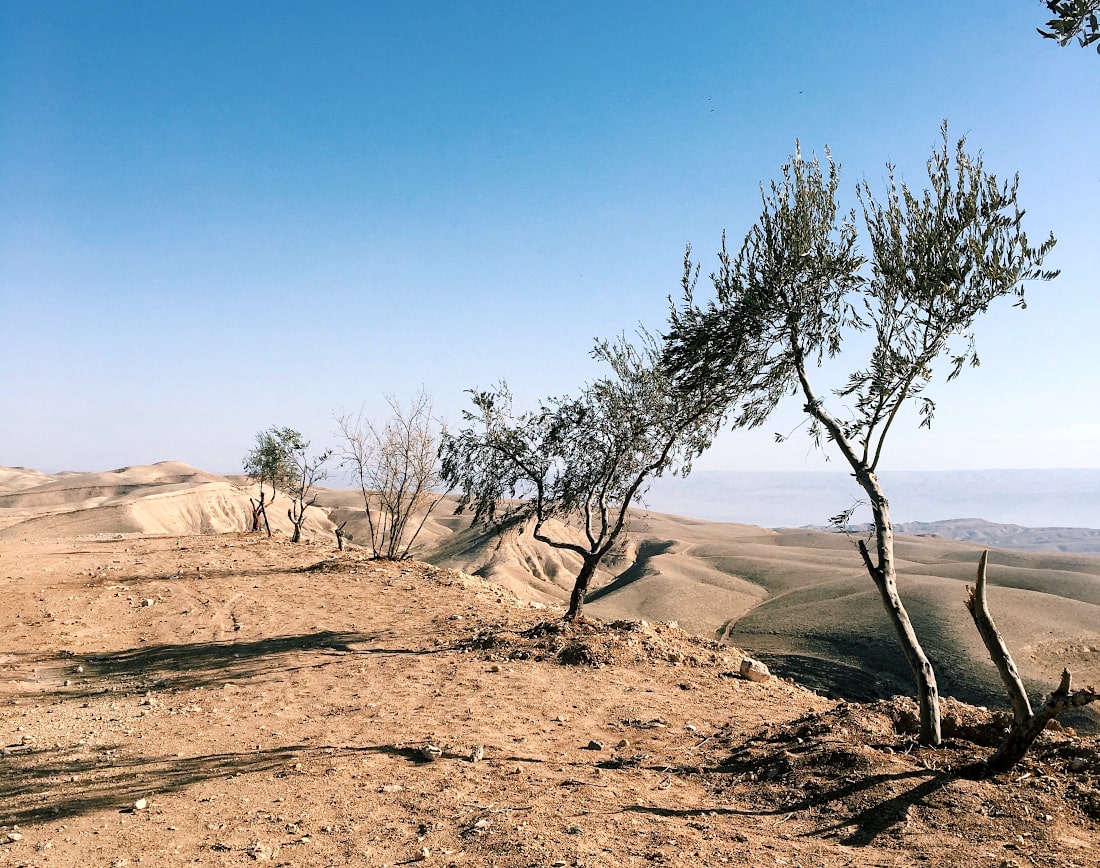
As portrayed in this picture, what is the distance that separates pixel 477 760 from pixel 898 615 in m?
5.83

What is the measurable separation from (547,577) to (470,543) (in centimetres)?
1109

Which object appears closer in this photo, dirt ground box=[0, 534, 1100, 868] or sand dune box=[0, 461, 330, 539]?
dirt ground box=[0, 534, 1100, 868]

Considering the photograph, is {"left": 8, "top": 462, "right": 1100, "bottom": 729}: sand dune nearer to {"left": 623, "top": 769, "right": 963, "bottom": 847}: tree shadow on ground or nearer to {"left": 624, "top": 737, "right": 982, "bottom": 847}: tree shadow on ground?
{"left": 624, "top": 737, "right": 982, "bottom": 847}: tree shadow on ground

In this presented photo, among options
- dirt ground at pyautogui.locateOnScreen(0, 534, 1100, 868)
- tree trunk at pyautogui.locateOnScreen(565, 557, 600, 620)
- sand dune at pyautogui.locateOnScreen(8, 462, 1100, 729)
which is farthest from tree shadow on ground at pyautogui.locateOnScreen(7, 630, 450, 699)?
sand dune at pyautogui.locateOnScreen(8, 462, 1100, 729)

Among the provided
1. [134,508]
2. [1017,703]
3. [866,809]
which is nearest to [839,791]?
[866,809]

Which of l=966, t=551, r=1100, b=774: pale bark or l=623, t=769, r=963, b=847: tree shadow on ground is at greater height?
l=966, t=551, r=1100, b=774: pale bark

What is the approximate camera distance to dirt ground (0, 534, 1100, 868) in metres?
6.52

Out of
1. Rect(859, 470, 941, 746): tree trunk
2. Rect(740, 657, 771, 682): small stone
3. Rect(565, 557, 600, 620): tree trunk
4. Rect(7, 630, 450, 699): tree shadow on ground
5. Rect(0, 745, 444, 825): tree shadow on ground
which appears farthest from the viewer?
Rect(565, 557, 600, 620): tree trunk

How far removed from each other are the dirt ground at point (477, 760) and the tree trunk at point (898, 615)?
336mm

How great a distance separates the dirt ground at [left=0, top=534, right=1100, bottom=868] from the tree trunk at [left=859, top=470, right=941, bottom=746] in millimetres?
336

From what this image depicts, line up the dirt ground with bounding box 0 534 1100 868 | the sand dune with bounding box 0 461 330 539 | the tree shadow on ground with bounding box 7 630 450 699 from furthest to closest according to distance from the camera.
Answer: the sand dune with bounding box 0 461 330 539
the tree shadow on ground with bounding box 7 630 450 699
the dirt ground with bounding box 0 534 1100 868

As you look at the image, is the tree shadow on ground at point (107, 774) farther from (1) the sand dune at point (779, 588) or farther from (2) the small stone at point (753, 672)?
(1) the sand dune at point (779, 588)

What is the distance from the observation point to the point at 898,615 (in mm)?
9141

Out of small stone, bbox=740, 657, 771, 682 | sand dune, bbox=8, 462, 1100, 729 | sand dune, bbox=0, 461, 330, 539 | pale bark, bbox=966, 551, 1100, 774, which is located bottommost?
sand dune, bbox=8, 462, 1100, 729
